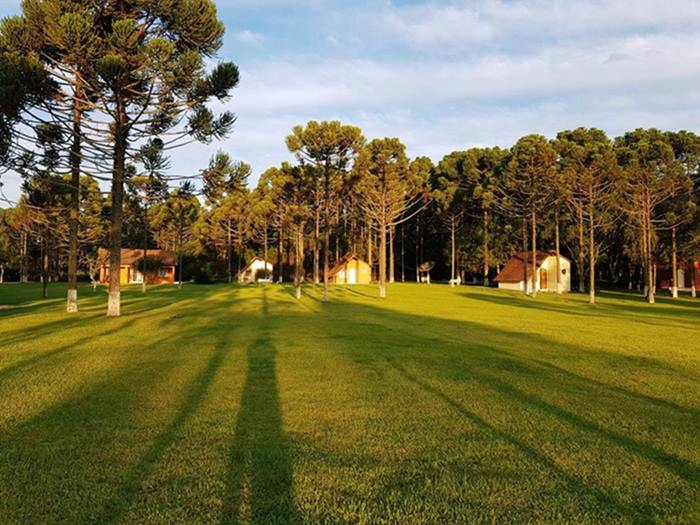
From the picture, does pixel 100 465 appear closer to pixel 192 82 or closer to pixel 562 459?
pixel 562 459

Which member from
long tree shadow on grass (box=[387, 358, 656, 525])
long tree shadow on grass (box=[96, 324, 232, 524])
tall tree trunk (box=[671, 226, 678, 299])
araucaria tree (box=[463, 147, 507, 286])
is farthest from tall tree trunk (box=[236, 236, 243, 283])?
long tree shadow on grass (box=[387, 358, 656, 525])

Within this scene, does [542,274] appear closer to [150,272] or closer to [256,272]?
[256,272]

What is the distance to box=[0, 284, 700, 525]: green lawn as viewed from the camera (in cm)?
384

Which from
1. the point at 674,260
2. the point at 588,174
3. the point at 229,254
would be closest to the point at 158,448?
the point at 588,174

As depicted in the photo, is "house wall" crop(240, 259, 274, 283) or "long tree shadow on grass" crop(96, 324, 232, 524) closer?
"long tree shadow on grass" crop(96, 324, 232, 524)

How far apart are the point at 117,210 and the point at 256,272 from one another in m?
44.1

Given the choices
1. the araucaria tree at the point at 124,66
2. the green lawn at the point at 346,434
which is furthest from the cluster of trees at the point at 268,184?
the green lawn at the point at 346,434

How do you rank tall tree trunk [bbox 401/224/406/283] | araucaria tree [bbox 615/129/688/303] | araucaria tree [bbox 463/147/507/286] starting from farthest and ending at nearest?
tall tree trunk [bbox 401/224/406/283], araucaria tree [bbox 463/147/507/286], araucaria tree [bbox 615/129/688/303]

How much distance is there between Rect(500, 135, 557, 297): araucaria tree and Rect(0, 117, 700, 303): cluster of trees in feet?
0.35

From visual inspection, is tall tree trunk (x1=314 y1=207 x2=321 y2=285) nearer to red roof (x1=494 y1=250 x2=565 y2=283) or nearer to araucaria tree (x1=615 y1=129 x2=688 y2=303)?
red roof (x1=494 y1=250 x2=565 y2=283)

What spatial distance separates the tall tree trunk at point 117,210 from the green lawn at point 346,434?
6.84 meters

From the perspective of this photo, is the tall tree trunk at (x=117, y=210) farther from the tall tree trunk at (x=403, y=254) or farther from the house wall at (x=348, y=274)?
the tall tree trunk at (x=403, y=254)

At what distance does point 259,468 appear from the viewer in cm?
450

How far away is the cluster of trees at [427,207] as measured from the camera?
3131 centimetres
